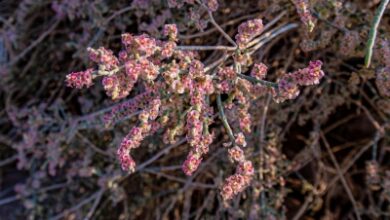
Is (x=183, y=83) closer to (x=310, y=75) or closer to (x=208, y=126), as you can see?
(x=310, y=75)

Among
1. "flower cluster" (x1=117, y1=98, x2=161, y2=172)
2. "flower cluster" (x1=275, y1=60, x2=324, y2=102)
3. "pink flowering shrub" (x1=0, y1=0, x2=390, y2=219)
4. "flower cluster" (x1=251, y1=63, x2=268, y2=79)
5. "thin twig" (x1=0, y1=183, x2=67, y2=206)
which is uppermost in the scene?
"flower cluster" (x1=275, y1=60, x2=324, y2=102)

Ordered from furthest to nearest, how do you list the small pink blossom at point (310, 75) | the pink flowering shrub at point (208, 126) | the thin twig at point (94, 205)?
the thin twig at point (94, 205), the pink flowering shrub at point (208, 126), the small pink blossom at point (310, 75)

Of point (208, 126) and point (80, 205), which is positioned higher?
point (208, 126)

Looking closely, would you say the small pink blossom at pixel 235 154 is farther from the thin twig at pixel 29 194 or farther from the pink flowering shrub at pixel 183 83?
the thin twig at pixel 29 194

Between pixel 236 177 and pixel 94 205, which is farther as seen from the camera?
pixel 94 205

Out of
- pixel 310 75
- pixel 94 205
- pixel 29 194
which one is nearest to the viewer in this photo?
pixel 310 75

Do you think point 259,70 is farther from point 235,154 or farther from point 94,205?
point 94,205

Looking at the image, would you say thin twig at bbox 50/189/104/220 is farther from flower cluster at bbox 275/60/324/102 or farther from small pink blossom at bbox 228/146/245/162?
flower cluster at bbox 275/60/324/102

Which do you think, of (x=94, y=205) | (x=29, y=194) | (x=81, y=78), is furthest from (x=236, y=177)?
(x=29, y=194)

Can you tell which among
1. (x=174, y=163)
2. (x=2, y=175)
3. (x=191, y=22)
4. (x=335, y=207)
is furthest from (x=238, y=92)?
(x=2, y=175)

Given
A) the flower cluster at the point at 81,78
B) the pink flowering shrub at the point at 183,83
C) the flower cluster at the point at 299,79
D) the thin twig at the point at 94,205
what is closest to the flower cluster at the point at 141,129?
the pink flowering shrub at the point at 183,83

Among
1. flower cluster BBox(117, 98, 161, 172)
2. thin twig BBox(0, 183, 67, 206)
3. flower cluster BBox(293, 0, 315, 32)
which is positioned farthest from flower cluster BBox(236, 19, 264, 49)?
thin twig BBox(0, 183, 67, 206)

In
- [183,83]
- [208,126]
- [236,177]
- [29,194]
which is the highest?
[183,83]

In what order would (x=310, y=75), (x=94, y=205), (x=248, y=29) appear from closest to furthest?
(x=310, y=75)
(x=248, y=29)
(x=94, y=205)
